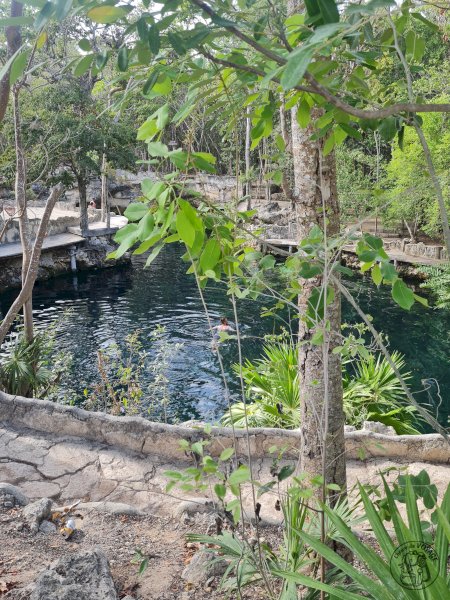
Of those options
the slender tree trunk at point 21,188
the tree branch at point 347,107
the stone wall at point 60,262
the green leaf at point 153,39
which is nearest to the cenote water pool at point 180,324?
the stone wall at point 60,262

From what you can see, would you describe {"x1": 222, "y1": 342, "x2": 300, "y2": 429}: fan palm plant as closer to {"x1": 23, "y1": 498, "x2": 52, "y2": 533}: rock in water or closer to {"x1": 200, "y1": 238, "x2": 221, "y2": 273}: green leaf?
{"x1": 23, "y1": 498, "x2": 52, "y2": 533}: rock in water

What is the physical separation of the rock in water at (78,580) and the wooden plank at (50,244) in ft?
58.8

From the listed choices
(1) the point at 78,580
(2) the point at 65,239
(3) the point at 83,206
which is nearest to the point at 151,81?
(1) the point at 78,580

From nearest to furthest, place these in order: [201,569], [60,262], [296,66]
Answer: [296,66], [201,569], [60,262]

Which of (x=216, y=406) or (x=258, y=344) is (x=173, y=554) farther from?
(x=258, y=344)

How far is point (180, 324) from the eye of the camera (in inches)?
632

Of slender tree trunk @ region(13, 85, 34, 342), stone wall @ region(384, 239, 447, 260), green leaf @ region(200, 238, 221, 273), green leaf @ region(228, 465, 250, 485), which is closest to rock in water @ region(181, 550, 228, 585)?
green leaf @ region(228, 465, 250, 485)

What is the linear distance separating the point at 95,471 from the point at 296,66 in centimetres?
475

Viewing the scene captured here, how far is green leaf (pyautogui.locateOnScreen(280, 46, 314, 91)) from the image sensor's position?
36.8 inches

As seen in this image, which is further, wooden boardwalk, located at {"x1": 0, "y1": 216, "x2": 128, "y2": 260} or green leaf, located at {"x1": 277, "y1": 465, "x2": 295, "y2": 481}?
wooden boardwalk, located at {"x1": 0, "y1": 216, "x2": 128, "y2": 260}

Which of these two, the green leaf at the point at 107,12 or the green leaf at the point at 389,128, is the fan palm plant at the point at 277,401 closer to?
the green leaf at the point at 389,128

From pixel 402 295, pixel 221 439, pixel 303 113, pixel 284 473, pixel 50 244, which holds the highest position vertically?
pixel 303 113

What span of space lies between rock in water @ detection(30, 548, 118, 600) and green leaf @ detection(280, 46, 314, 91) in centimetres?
232

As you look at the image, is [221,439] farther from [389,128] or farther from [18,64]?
[18,64]
